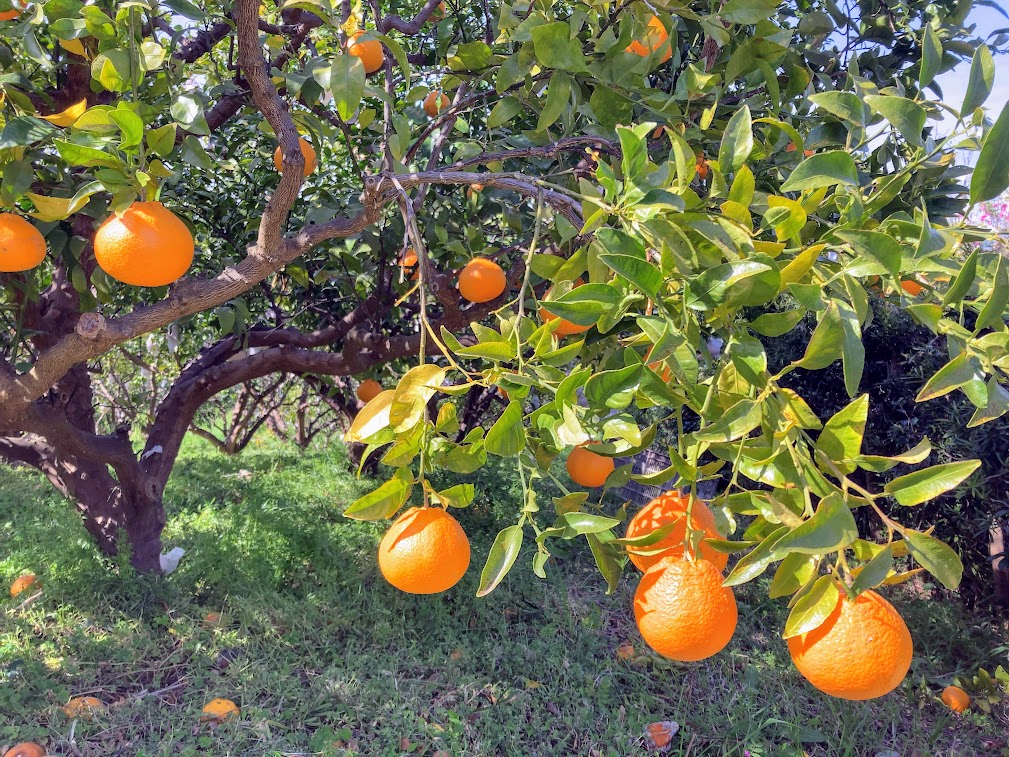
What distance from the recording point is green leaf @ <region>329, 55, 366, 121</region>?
0.98 metres

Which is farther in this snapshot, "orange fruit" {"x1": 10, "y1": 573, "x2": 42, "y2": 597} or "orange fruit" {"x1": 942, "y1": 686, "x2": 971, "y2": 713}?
"orange fruit" {"x1": 10, "y1": 573, "x2": 42, "y2": 597}

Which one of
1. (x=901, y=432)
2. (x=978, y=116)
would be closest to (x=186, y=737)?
(x=978, y=116)

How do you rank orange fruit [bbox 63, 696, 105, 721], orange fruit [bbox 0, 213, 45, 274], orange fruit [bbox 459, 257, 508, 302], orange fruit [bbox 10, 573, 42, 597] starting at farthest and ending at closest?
orange fruit [bbox 10, 573, 42, 597], orange fruit [bbox 63, 696, 105, 721], orange fruit [bbox 459, 257, 508, 302], orange fruit [bbox 0, 213, 45, 274]

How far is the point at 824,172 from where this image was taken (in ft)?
2.31

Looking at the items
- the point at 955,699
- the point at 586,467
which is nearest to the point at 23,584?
the point at 586,467

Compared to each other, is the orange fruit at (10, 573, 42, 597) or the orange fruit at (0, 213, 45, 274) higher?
the orange fruit at (10, 573, 42, 597)

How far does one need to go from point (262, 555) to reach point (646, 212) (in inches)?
99.1

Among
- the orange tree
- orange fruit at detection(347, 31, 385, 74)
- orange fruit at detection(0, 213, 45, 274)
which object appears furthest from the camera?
orange fruit at detection(347, 31, 385, 74)

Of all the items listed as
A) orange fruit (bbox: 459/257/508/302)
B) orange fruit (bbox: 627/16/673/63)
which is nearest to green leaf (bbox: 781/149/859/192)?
orange fruit (bbox: 627/16/673/63)

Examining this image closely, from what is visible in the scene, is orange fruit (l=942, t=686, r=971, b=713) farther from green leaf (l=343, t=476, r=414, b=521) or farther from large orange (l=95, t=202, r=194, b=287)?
large orange (l=95, t=202, r=194, b=287)

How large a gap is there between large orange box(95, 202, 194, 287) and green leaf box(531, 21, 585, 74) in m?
0.64

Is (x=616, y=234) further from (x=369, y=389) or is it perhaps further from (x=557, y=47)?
(x=369, y=389)

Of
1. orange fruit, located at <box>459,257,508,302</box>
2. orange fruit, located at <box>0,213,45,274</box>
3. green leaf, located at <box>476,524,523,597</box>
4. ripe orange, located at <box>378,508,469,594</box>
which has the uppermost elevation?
orange fruit, located at <box>0,213,45,274</box>

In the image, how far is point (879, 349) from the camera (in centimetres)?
307
